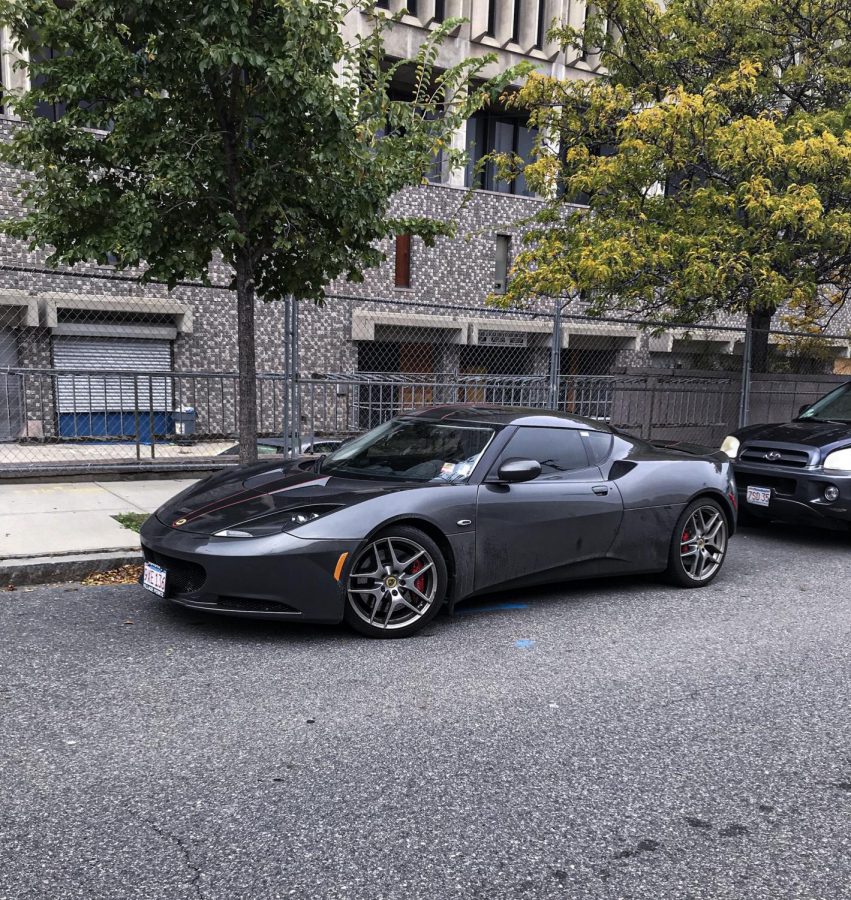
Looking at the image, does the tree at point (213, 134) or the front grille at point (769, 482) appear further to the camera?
the front grille at point (769, 482)

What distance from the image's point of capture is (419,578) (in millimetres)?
4883

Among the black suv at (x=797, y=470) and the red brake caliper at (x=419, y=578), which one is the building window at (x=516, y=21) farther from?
the red brake caliper at (x=419, y=578)

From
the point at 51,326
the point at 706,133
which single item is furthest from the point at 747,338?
the point at 51,326

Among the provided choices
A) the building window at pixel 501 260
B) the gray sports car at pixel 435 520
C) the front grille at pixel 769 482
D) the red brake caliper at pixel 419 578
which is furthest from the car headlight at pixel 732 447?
the building window at pixel 501 260

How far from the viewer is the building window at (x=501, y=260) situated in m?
23.5

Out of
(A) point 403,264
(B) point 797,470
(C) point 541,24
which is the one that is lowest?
(B) point 797,470

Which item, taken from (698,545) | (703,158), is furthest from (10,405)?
(703,158)

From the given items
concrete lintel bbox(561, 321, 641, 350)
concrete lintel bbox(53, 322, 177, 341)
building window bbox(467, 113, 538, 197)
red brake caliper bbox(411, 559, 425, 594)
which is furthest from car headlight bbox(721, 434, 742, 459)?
building window bbox(467, 113, 538, 197)

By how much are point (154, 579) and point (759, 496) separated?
5812 millimetres

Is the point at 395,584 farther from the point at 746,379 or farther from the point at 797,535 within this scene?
the point at 746,379

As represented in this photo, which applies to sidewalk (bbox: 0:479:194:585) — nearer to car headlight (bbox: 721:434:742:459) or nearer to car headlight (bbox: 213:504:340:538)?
car headlight (bbox: 213:504:340:538)

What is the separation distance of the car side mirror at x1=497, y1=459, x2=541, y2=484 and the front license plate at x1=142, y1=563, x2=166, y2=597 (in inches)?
84.0

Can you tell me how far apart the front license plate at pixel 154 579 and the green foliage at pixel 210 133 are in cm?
275

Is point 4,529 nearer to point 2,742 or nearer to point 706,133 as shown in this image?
point 2,742
